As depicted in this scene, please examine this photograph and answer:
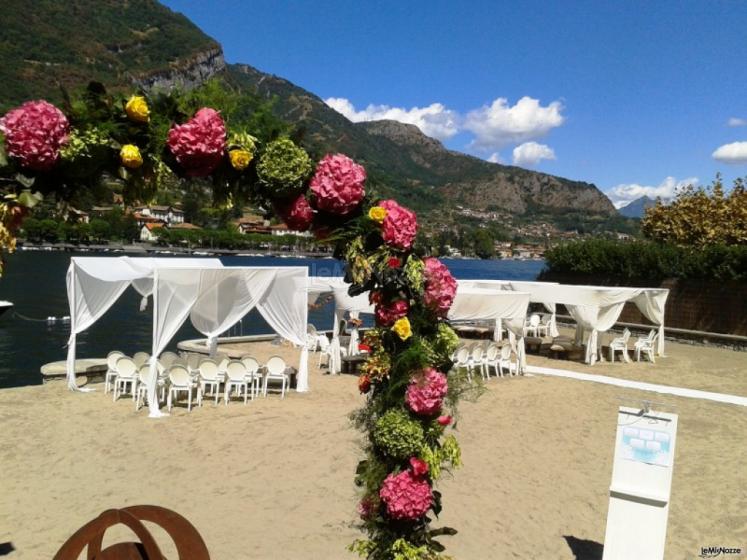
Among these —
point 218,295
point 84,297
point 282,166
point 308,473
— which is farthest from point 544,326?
point 282,166

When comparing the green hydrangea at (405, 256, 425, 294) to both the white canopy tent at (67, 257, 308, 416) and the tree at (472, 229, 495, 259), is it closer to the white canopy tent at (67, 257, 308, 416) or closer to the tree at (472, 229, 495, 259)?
the white canopy tent at (67, 257, 308, 416)

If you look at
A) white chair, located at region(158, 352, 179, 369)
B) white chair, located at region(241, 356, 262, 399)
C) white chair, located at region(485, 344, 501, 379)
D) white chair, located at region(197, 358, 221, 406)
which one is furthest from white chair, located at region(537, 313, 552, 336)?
white chair, located at region(158, 352, 179, 369)

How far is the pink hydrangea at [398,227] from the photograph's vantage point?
3.59m

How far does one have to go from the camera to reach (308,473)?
7199 millimetres

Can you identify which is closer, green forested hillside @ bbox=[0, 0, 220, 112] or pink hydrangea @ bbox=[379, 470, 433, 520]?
pink hydrangea @ bbox=[379, 470, 433, 520]

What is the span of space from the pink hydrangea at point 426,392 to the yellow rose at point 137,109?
6.71ft

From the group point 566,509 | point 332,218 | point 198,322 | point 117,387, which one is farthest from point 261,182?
point 198,322

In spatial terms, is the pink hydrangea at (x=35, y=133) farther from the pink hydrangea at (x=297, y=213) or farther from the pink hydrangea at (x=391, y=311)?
the pink hydrangea at (x=391, y=311)

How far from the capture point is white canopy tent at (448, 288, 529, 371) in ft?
45.9

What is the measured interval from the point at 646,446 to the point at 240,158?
3.63m

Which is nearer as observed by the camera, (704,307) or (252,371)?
(252,371)

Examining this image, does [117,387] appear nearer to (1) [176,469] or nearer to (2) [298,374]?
(2) [298,374]

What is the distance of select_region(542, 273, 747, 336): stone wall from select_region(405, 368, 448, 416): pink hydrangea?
21.0 m

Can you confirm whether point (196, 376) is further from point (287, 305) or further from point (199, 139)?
point (199, 139)
